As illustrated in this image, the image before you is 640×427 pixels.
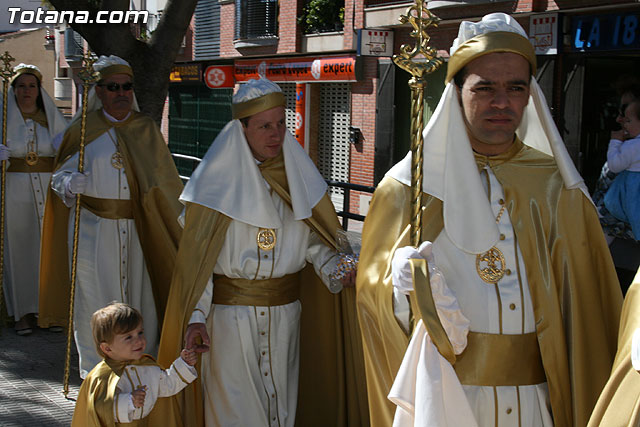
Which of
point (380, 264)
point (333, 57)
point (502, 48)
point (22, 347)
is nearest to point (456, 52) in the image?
point (502, 48)

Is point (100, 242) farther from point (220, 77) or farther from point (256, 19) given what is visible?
point (220, 77)

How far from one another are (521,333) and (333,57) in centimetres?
1597

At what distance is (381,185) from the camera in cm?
337

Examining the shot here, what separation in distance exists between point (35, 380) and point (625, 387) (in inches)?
189

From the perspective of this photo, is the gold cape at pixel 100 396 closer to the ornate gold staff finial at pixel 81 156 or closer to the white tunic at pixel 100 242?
the ornate gold staff finial at pixel 81 156

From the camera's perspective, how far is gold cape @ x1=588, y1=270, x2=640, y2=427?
2.59 metres

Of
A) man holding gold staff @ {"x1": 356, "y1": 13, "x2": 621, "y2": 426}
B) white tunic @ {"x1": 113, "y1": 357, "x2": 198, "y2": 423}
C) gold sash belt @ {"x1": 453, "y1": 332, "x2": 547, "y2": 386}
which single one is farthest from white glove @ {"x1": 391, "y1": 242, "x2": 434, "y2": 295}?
white tunic @ {"x1": 113, "y1": 357, "x2": 198, "y2": 423}

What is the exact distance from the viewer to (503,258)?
123 inches

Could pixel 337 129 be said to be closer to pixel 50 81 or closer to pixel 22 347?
pixel 22 347

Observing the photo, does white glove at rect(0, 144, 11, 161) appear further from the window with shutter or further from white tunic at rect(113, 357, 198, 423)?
the window with shutter

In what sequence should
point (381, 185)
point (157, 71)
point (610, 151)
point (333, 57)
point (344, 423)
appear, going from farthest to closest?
point (333, 57), point (157, 71), point (610, 151), point (344, 423), point (381, 185)

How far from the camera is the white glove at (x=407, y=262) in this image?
288 centimetres

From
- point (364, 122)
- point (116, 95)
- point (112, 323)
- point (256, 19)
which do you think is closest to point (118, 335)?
point (112, 323)

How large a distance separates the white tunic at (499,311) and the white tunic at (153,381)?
5.05ft
